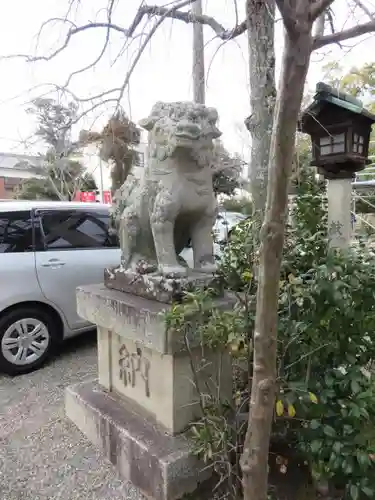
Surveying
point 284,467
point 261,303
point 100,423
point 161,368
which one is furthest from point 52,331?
point 261,303

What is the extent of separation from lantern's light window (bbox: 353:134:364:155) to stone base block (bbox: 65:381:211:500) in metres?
2.90

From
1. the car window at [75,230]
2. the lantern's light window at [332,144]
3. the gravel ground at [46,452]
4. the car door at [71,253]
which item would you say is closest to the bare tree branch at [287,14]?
the gravel ground at [46,452]

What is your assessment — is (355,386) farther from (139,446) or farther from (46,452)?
(46,452)

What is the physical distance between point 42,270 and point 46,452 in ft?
5.86

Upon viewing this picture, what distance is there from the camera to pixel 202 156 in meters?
2.14

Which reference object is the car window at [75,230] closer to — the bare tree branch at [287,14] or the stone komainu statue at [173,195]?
the stone komainu statue at [173,195]

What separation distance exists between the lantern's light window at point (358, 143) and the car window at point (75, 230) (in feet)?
7.87

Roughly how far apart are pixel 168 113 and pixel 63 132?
52.5 inches

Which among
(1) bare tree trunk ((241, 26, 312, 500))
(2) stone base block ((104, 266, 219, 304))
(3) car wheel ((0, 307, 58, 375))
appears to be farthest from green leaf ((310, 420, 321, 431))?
(3) car wheel ((0, 307, 58, 375))

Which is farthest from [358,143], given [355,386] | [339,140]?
[355,386]

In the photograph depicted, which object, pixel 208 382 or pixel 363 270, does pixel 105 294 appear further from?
pixel 363 270

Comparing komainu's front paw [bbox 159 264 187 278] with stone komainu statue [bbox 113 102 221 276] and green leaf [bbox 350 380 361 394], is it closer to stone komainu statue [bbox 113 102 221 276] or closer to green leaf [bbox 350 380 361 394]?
stone komainu statue [bbox 113 102 221 276]

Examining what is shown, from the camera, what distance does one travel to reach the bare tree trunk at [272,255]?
3.50 feet

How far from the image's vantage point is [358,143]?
3627 mm
